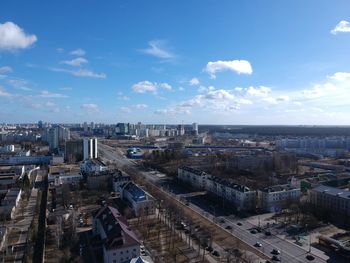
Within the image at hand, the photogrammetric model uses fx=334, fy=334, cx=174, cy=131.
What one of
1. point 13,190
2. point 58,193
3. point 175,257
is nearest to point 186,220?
point 175,257

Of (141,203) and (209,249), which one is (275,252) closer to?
(209,249)

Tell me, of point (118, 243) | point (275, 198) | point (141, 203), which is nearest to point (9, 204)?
point (141, 203)

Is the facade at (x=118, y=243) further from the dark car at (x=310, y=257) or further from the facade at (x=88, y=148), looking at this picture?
the facade at (x=88, y=148)

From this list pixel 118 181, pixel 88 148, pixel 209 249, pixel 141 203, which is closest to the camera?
pixel 209 249

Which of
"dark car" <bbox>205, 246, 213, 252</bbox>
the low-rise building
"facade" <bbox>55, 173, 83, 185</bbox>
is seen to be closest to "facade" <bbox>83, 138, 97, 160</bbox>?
"facade" <bbox>55, 173, 83, 185</bbox>

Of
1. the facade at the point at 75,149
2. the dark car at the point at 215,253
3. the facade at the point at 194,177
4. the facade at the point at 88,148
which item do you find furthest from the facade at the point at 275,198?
the facade at the point at 75,149

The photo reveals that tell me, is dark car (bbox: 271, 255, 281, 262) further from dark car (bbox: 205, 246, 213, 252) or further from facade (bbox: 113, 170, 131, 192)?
facade (bbox: 113, 170, 131, 192)
